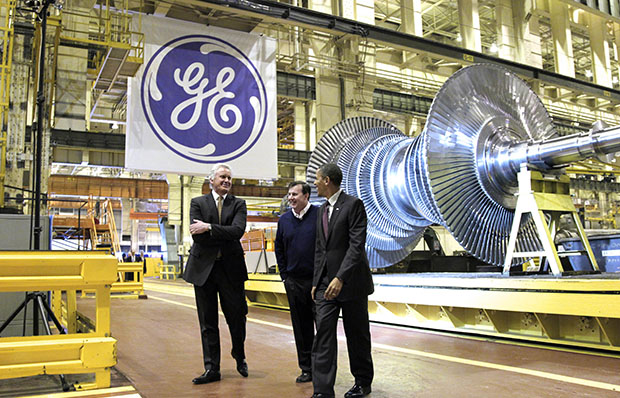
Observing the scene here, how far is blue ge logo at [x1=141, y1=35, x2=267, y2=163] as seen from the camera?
27.0ft

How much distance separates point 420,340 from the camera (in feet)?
15.7

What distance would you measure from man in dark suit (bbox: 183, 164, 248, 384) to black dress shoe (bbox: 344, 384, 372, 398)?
84 cm

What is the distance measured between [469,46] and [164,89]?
317 inches

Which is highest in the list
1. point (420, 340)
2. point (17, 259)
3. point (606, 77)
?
point (606, 77)

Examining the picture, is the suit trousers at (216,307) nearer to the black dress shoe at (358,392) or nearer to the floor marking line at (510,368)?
the black dress shoe at (358,392)

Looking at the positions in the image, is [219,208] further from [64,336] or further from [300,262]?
[64,336]

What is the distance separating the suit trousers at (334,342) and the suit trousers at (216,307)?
748mm

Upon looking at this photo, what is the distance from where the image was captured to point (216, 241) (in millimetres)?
A: 3340

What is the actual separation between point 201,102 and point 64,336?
6.09 metres

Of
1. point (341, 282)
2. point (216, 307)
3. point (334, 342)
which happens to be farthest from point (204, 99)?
point (334, 342)

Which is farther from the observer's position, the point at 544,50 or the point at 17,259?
the point at 544,50

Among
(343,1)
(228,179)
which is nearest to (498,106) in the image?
(228,179)

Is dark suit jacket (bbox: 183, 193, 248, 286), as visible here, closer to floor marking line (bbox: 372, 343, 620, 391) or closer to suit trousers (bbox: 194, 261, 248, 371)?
suit trousers (bbox: 194, 261, 248, 371)

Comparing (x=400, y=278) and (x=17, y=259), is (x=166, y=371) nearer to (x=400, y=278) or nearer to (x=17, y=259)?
(x=17, y=259)
